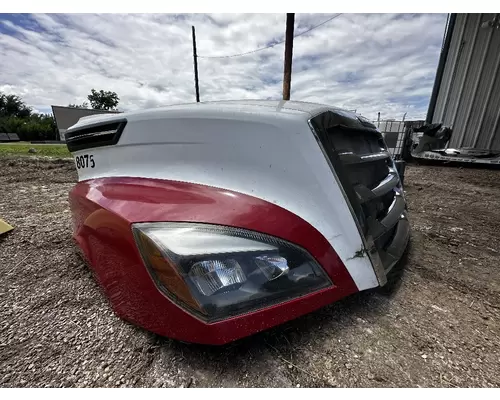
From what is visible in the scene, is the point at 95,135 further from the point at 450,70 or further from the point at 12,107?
the point at 12,107

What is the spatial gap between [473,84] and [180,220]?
36.8 ft

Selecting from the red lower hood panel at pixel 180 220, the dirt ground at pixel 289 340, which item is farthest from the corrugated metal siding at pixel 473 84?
the red lower hood panel at pixel 180 220

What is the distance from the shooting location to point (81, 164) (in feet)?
5.50

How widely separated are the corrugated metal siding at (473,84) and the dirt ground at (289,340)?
9.19m

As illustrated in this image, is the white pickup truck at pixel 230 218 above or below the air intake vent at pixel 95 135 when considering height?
below

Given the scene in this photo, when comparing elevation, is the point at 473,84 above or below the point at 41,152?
above

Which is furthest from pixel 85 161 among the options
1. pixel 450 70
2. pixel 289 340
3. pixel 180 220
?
pixel 450 70

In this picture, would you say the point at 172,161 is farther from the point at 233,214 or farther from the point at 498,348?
the point at 498,348

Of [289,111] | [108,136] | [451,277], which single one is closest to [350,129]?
[289,111]

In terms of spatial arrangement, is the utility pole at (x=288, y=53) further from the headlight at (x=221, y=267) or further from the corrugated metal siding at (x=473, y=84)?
the headlight at (x=221, y=267)

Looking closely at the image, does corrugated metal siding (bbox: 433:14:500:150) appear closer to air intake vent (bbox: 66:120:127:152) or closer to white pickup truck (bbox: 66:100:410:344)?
white pickup truck (bbox: 66:100:410:344)

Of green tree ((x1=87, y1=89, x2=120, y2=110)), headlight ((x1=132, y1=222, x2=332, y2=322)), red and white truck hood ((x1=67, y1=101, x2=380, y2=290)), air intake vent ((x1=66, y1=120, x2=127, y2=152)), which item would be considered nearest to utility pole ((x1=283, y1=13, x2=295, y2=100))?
air intake vent ((x1=66, y1=120, x2=127, y2=152))

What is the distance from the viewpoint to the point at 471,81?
853 centimetres

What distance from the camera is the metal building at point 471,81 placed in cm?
805
